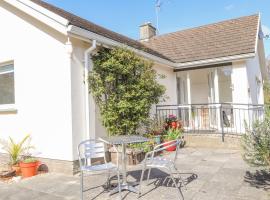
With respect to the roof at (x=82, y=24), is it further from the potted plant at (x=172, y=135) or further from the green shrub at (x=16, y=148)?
the green shrub at (x=16, y=148)

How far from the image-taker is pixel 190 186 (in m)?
5.09

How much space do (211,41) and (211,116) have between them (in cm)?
383

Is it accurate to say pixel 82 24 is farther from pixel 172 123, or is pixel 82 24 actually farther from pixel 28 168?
pixel 172 123

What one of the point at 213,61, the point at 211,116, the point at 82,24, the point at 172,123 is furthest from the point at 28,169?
the point at 213,61

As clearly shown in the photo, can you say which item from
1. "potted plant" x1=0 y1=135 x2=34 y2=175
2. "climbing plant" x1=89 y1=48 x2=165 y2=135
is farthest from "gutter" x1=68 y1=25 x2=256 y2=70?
"potted plant" x1=0 y1=135 x2=34 y2=175

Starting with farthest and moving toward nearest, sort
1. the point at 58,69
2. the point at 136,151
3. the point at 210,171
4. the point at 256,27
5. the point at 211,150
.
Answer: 1. the point at 256,27
2. the point at 211,150
3. the point at 136,151
4. the point at 58,69
5. the point at 210,171

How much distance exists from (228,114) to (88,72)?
21.5ft

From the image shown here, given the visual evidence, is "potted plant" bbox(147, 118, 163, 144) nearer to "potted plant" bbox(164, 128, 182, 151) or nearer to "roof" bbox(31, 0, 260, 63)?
"potted plant" bbox(164, 128, 182, 151)

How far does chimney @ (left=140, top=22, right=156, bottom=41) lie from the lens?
55.9 ft

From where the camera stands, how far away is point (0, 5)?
8023mm

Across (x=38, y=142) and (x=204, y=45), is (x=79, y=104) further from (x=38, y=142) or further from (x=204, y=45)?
(x=204, y=45)

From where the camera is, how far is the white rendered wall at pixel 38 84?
21.5 ft

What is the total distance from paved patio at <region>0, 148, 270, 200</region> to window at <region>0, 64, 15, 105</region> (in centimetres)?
283

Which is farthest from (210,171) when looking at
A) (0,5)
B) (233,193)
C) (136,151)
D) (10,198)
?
(0,5)
